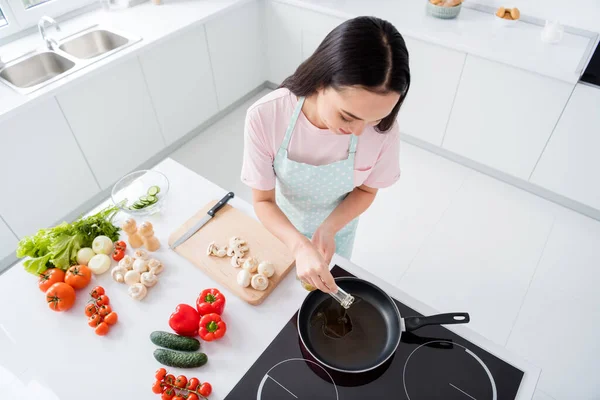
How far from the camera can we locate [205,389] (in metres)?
0.83

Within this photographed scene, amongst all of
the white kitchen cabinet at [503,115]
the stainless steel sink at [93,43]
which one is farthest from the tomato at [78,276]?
the white kitchen cabinet at [503,115]

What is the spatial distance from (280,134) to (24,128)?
4.91 feet

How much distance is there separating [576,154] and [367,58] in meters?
1.90

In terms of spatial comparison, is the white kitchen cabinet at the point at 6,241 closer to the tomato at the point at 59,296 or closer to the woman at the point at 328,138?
the tomato at the point at 59,296

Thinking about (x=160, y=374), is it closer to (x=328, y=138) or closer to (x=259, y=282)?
(x=259, y=282)

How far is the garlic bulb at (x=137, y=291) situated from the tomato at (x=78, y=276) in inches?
4.9

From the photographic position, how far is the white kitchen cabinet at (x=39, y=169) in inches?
73.2

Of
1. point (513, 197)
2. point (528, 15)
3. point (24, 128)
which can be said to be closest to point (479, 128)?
point (513, 197)

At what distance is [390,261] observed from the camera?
2.08 metres

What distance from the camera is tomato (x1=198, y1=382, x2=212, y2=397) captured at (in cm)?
83

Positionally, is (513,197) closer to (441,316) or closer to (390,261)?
(390,261)

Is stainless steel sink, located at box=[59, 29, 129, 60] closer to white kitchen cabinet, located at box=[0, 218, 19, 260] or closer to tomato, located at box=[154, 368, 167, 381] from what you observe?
white kitchen cabinet, located at box=[0, 218, 19, 260]

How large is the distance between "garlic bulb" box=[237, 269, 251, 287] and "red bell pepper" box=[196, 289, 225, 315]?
6 cm

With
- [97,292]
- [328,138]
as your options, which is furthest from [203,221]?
[328,138]
